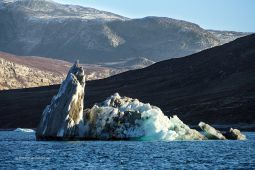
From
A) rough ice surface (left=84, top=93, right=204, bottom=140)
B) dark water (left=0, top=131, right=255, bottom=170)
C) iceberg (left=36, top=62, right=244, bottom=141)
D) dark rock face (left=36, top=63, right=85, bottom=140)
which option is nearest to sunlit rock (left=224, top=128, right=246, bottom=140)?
iceberg (left=36, top=62, right=244, bottom=141)

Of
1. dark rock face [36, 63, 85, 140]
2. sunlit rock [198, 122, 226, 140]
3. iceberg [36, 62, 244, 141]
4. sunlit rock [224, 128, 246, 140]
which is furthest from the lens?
sunlit rock [224, 128, 246, 140]

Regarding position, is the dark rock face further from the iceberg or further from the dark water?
the dark water

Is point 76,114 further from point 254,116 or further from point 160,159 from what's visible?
point 254,116

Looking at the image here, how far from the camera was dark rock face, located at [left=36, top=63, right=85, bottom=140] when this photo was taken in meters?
106

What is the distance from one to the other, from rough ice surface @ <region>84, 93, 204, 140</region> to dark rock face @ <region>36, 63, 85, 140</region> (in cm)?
188

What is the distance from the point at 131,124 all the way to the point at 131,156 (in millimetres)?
24071

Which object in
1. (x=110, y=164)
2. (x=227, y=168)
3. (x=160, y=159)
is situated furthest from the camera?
(x=160, y=159)

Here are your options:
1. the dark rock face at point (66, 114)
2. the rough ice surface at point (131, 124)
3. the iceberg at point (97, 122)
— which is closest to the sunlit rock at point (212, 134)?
the iceberg at point (97, 122)

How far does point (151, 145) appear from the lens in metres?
101

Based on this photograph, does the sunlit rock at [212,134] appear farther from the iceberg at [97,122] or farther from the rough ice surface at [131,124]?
the rough ice surface at [131,124]

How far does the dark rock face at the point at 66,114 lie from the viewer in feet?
349

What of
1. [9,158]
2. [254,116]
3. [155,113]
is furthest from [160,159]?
[254,116]

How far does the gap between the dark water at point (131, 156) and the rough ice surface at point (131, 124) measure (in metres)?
2.53

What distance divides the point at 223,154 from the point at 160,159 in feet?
34.8
